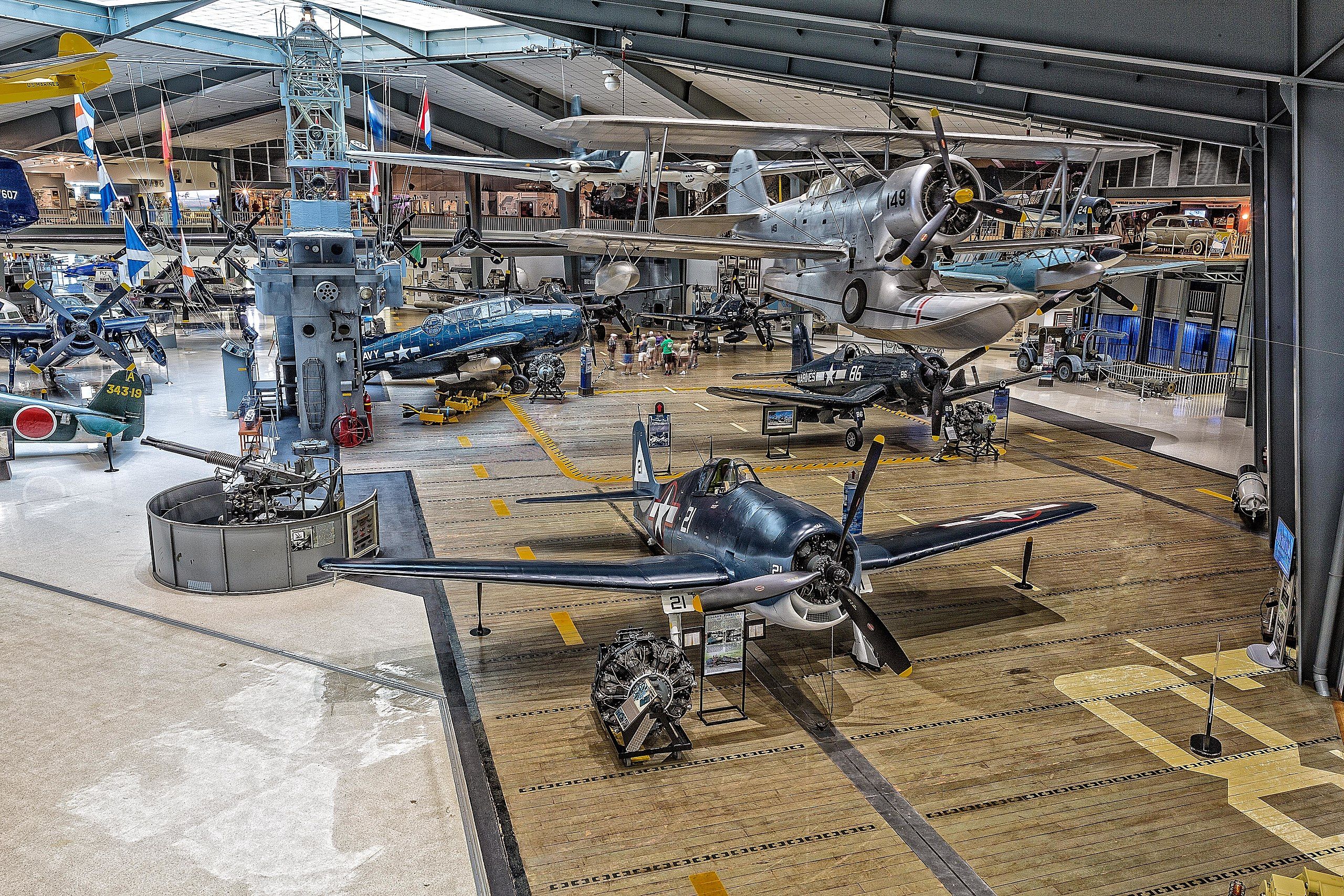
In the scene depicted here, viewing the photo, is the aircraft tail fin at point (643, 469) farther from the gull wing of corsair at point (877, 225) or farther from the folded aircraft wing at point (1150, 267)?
the folded aircraft wing at point (1150, 267)

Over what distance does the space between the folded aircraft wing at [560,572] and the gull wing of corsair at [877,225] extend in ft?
19.5

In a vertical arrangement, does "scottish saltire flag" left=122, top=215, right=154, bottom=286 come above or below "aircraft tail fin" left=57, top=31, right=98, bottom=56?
below

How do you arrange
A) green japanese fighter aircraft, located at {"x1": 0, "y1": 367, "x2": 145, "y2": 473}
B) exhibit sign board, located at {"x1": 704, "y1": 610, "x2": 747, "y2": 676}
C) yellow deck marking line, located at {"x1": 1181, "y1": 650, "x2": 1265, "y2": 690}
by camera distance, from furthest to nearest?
green japanese fighter aircraft, located at {"x1": 0, "y1": 367, "x2": 145, "y2": 473}
yellow deck marking line, located at {"x1": 1181, "y1": 650, "x2": 1265, "y2": 690}
exhibit sign board, located at {"x1": 704, "y1": 610, "x2": 747, "y2": 676}

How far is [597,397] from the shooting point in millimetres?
29547

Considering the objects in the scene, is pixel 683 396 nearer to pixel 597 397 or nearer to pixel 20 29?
pixel 597 397

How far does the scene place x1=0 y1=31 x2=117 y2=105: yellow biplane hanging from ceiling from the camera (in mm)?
7430

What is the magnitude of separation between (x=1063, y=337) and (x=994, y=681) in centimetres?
2655

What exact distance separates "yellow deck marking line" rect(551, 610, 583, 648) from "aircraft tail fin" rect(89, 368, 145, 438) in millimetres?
13299

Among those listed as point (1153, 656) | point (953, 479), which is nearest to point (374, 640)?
point (1153, 656)

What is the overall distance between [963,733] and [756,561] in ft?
9.14

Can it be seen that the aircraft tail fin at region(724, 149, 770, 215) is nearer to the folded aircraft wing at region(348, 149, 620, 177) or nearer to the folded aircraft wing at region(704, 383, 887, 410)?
the folded aircraft wing at region(704, 383, 887, 410)

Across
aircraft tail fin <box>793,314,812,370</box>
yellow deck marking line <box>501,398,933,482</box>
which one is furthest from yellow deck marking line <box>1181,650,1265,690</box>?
aircraft tail fin <box>793,314,812,370</box>

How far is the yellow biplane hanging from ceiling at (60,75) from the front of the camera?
7430 mm

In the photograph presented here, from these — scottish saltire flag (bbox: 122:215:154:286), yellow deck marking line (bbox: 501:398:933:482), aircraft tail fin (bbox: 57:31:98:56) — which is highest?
aircraft tail fin (bbox: 57:31:98:56)
